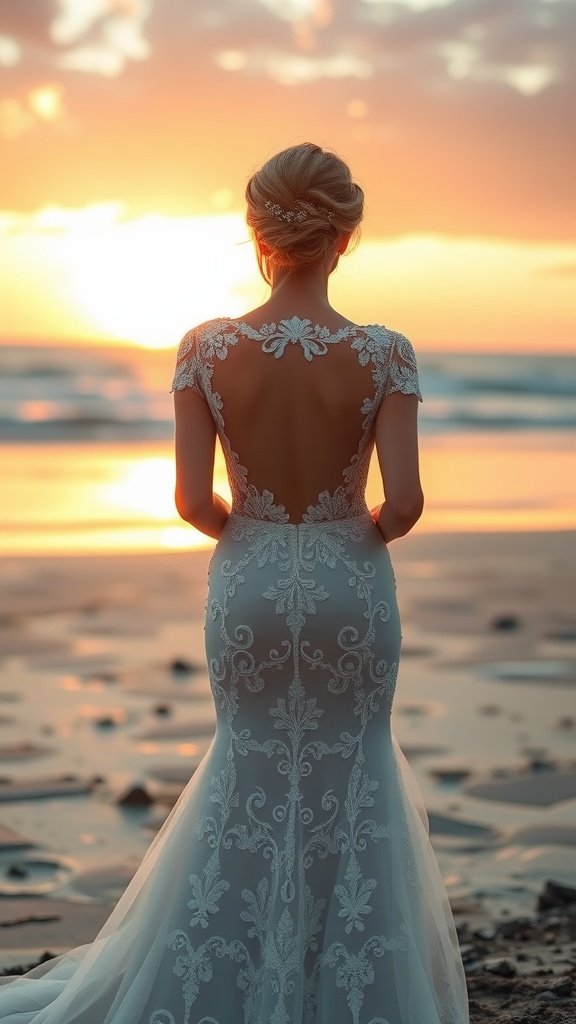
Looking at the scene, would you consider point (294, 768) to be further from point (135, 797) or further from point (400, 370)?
point (135, 797)

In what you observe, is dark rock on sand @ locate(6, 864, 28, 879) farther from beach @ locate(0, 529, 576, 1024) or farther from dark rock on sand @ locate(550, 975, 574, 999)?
dark rock on sand @ locate(550, 975, 574, 999)

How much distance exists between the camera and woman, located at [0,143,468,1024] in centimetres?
407

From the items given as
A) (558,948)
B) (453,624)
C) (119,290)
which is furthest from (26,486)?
(119,290)

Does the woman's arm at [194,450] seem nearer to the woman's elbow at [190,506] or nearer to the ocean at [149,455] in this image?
the woman's elbow at [190,506]

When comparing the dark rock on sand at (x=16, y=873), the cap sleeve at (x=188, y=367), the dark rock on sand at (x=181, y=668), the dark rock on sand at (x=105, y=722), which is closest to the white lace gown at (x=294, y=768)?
the cap sleeve at (x=188, y=367)

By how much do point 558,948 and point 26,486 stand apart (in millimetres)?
13606

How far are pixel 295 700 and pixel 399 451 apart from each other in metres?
0.83

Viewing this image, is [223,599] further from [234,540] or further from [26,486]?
[26,486]

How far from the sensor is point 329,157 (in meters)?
4.03

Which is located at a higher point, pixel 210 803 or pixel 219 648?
pixel 219 648

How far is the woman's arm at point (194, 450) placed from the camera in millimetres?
4207

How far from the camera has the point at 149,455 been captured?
23.3 m

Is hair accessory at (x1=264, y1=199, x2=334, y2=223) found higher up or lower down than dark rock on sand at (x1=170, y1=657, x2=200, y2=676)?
higher up

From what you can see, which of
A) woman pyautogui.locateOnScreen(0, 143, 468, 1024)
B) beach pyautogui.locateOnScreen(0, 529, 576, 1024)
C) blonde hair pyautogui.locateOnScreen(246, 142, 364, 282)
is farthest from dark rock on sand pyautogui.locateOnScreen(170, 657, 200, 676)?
blonde hair pyautogui.locateOnScreen(246, 142, 364, 282)
